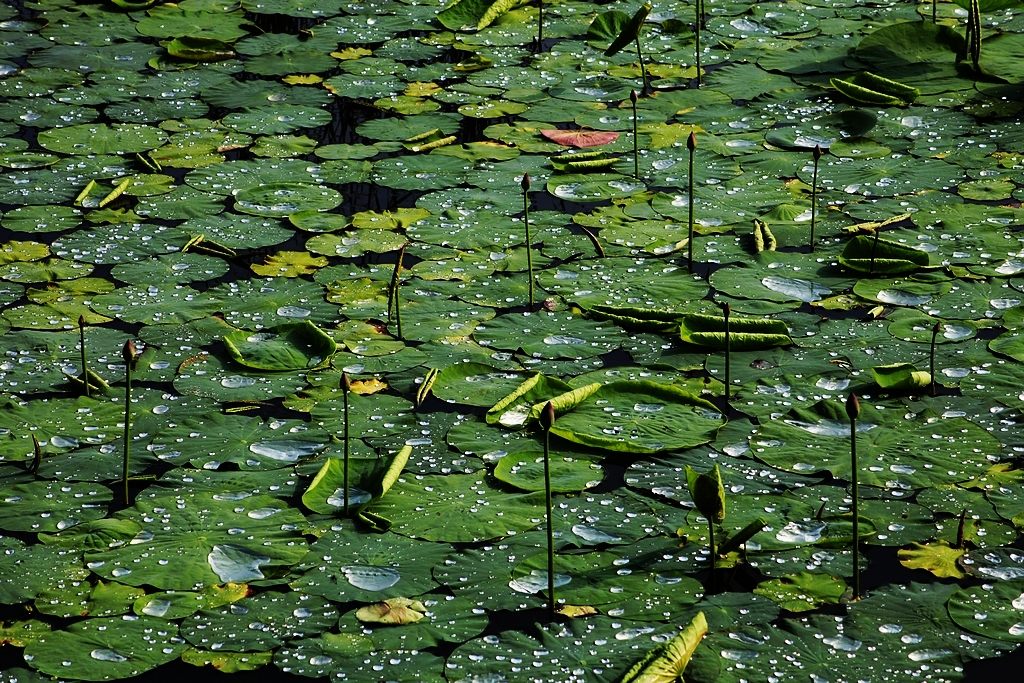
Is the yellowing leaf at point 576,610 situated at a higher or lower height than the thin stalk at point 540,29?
lower

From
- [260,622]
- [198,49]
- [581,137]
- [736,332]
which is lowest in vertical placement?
[260,622]

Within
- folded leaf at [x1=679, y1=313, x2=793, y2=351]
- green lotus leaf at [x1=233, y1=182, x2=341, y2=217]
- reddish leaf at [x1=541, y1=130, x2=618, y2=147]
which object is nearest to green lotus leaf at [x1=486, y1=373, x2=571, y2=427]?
folded leaf at [x1=679, y1=313, x2=793, y2=351]

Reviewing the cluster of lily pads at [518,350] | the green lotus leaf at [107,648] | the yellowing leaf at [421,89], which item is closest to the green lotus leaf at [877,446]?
the cluster of lily pads at [518,350]

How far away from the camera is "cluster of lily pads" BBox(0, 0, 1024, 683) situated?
2516 millimetres

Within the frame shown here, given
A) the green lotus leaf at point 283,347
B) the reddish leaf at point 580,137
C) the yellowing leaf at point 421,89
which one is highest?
the yellowing leaf at point 421,89

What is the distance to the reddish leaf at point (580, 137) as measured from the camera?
469 centimetres

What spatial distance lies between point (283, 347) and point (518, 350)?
2.05 ft

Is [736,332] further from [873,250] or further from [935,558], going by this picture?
[935,558]

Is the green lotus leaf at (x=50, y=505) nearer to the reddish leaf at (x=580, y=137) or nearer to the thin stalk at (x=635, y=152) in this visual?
the thin stalk at (x=635, y=152)

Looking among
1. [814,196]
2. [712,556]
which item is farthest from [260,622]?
[814,196]

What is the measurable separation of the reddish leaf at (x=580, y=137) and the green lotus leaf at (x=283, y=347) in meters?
1.54

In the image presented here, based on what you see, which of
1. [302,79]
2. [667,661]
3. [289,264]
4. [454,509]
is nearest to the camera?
[667,661]

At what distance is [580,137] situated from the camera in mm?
4730

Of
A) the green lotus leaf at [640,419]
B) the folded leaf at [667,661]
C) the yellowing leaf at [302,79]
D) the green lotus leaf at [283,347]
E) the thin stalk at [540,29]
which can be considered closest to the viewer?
the folded leaf at [667,661]
